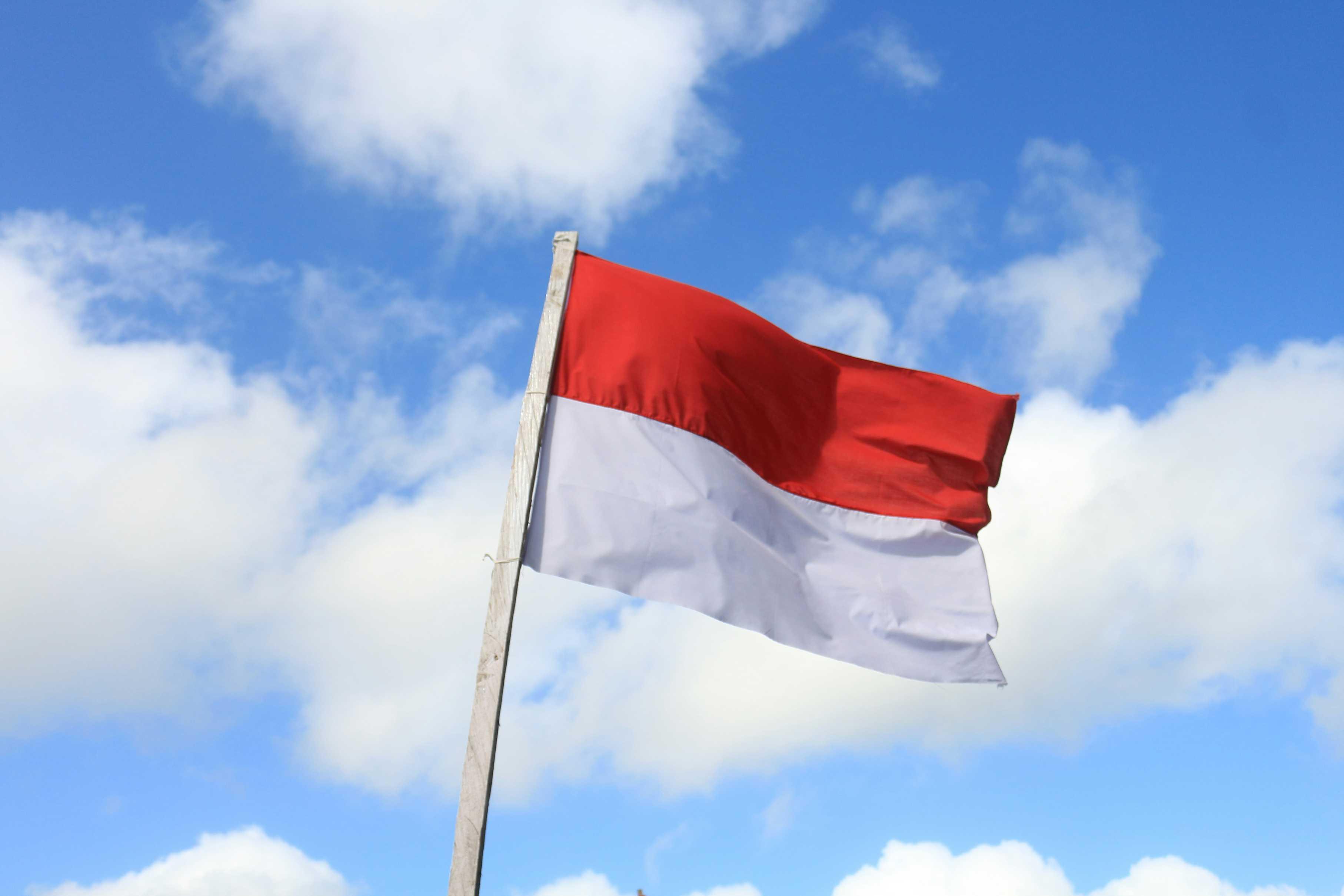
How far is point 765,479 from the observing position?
461 inches

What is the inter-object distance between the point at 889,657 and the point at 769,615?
1516 millimetres

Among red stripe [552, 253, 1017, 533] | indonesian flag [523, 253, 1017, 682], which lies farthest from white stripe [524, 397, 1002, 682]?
red stripe [552, 253, 1017, 533]

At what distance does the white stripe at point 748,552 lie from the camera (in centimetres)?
977

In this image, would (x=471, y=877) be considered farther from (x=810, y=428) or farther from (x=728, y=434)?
(x=810, y=428)

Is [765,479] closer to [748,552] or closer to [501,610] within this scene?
[748,552]

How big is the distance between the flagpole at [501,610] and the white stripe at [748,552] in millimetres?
321

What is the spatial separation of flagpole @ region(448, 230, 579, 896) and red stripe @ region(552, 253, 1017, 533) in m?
0.34

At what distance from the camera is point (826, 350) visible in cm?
1285

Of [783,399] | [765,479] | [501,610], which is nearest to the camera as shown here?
[501,610]

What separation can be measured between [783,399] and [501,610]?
4.57 meters

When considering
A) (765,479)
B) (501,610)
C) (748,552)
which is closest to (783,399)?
(765,479)

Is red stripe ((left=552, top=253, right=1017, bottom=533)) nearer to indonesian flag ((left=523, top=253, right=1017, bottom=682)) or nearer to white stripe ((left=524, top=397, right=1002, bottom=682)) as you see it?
indonesian flag ((left=523, top=253, right=1017, bottom=682))

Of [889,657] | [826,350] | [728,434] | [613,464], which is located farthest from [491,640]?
[826,350]

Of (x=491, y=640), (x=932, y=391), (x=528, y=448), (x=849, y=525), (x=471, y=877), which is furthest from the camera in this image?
(x=932, y=391)
